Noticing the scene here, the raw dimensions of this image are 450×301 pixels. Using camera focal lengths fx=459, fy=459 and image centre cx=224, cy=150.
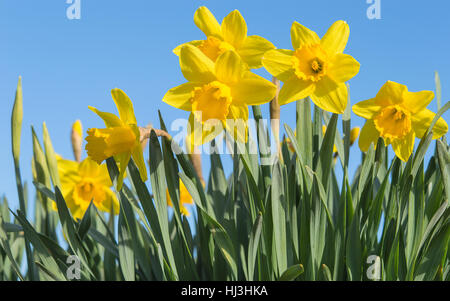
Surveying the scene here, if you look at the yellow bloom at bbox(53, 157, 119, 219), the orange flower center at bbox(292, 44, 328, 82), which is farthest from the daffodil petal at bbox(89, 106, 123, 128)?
the yellow bloom at bbox(53, 157, 119, 219)

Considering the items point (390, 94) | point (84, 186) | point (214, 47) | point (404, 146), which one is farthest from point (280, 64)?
point (84, 186)

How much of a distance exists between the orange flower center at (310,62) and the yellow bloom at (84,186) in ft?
3.34

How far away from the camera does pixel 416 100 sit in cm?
135

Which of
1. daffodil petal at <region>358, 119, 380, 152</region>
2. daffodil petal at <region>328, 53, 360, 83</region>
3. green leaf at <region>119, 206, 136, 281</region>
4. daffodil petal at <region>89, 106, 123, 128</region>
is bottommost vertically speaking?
green leaf at <region>119, 206, 136, 281</region>

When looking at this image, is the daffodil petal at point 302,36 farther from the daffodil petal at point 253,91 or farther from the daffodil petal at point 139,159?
the daffodil petal at point 139,159

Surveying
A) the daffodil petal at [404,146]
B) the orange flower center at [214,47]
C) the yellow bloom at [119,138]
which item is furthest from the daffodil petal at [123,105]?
the daffodil petal at [404,146]

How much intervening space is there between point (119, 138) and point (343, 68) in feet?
2.06

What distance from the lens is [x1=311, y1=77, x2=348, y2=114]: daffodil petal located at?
4.03ft

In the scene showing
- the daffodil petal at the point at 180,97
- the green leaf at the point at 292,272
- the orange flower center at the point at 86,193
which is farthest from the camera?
the orange flower center at the point at 86,193

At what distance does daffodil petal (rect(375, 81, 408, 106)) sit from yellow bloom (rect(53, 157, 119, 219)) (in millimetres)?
1138

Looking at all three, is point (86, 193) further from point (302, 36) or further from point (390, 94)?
point (390, 94)

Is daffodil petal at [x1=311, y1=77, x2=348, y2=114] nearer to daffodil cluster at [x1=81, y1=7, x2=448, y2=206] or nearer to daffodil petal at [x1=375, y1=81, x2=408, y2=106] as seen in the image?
daffodil cluster at [x1=81, y1=7, x2=448, y2=206]

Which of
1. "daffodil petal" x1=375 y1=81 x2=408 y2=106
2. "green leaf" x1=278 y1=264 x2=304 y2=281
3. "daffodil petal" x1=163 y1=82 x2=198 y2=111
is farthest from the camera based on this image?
"daffodil petal" x1=375 y1=81 x2=408 y2=106

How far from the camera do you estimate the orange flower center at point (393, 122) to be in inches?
52.6
